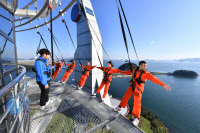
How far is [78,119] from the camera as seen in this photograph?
2344mm

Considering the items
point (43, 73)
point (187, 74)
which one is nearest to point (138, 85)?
point (43, 73)

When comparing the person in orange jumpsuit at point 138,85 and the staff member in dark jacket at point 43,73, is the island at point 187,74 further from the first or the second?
the staff member in dark jacket at point 43,73

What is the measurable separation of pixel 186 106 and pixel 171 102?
6.68m

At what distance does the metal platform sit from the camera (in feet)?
6.61

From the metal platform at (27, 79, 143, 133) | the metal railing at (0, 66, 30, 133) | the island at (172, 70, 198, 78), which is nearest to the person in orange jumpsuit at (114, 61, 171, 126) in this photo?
the metal platform at (27, 79, 143, 133)

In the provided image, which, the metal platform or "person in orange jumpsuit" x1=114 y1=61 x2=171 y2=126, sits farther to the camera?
"person in orange jumpsuit" x1=114 y1=61 x2=171 y2=126

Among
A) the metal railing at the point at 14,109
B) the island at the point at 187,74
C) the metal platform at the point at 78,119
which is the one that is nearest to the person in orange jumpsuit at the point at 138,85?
the metal platform at the point at 78,119

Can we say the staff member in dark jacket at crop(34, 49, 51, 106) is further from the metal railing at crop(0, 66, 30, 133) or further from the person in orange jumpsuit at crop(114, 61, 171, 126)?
the person in orange jumpsuit at crop(114, 61, 171, 126)

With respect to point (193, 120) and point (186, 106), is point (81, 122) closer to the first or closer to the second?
point (193, 120)

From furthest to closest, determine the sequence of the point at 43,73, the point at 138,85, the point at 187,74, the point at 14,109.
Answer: the point at 187,74, the point at 138,85, the point at 43,73, the point at 14,109

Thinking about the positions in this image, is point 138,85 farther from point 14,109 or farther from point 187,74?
point 187,74

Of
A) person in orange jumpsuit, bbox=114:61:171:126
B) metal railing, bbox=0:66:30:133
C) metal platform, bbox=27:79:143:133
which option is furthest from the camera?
person in orange jumpsuit, bbox=114:61:171:126

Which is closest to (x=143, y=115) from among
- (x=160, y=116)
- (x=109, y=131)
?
(x=160, y=116)

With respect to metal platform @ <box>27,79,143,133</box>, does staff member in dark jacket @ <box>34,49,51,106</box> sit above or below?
above
